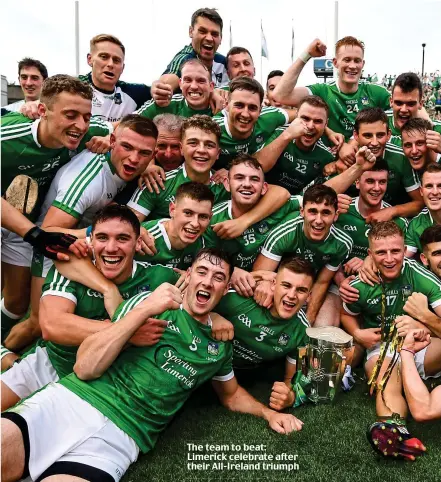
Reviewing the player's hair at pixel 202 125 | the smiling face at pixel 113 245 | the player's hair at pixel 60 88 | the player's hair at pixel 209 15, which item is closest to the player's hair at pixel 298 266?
the smiling face at pixel 113 245

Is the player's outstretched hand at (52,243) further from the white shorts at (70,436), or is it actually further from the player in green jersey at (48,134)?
the white shorts at (70,436)

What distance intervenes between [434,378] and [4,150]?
4053 millimetres

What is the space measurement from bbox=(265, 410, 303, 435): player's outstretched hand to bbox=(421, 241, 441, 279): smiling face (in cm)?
183

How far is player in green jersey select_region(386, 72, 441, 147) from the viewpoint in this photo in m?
5.32

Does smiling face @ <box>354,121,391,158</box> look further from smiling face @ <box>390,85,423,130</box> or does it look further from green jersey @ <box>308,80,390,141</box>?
green jersey @ <box>308,80,390,141</box>

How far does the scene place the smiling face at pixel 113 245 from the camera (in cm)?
345

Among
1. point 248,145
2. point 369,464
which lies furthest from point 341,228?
point 369,464

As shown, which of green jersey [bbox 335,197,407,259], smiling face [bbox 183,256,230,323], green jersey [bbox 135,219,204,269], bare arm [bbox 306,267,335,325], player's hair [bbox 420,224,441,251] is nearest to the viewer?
smiling face [bbox 183,256,230,323]

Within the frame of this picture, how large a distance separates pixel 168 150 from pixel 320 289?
1.96 meters

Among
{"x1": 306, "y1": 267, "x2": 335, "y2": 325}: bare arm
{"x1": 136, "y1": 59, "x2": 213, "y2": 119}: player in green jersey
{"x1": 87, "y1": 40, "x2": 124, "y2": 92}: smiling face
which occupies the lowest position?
{"x1": 306, "y1": 267, "x2": 335, "y2": 325}: bare arm

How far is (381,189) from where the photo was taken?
4785 millimetres

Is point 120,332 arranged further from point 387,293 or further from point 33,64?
point 33,64

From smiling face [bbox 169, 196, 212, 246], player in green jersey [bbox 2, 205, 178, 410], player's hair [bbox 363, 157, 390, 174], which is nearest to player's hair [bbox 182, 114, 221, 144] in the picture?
smiling face [bbox 169, 196, 212, 246]

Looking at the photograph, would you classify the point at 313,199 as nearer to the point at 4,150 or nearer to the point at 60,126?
the point at 60,126
